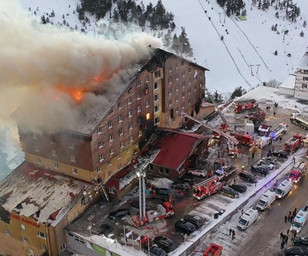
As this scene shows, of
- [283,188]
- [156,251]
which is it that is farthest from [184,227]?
[283,188]

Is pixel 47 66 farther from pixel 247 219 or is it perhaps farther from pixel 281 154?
pixel 281 154

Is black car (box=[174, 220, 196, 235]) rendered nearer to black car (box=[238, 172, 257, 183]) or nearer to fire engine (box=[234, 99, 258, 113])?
black car (box=[238, 172, 257, 183])

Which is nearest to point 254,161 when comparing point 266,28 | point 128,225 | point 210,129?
point 210,129

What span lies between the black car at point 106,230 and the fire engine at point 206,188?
32.4 feet

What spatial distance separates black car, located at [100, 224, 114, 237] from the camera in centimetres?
4268

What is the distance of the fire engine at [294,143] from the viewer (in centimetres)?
5647

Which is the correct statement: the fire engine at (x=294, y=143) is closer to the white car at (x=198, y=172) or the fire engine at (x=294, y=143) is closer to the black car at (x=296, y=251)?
the white car at (x=198, y=172)

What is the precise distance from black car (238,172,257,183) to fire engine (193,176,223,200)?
365 cm

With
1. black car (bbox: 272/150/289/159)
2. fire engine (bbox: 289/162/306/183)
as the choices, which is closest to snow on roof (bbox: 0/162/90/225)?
fire engine (bbox: 289/162/306/183)

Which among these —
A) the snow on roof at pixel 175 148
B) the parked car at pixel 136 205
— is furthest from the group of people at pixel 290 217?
the parked car at pixel 136 205

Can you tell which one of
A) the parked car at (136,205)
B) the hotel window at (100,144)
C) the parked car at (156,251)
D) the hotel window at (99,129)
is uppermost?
the hotel window at (99,129)

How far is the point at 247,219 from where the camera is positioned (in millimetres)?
42750

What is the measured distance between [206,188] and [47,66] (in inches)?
809

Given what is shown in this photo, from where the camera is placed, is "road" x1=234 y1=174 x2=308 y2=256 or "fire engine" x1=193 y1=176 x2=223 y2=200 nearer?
"road" x1=234 y1=174 x2=308 y2=256
